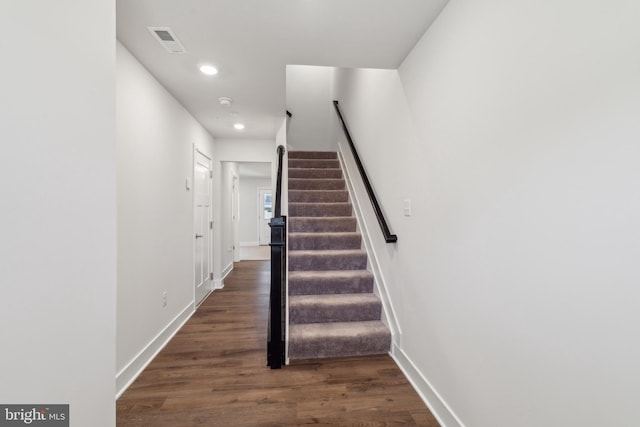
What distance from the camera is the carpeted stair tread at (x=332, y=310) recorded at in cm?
240

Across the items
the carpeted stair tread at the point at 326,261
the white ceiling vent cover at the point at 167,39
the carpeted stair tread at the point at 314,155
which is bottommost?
the carpeted stair tread at the point at 326,261

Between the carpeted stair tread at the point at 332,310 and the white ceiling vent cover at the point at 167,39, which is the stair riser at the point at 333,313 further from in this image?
the white ceiling vent cover at the point at 167,39

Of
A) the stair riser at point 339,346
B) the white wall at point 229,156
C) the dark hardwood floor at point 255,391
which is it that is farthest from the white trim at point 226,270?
the stair riser at point 339,346

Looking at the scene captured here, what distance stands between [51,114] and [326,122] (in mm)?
4785

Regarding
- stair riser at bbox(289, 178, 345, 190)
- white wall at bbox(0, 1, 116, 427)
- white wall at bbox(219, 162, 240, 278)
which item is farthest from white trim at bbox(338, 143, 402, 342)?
white wall at bbox(219, 162, 240, 278)

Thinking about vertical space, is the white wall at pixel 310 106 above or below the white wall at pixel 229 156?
above

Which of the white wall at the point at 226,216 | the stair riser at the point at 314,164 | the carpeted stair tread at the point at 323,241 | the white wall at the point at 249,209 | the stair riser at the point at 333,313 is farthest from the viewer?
the white wall at the point at 249,209

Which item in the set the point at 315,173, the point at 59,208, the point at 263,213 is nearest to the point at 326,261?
the point at 315,173

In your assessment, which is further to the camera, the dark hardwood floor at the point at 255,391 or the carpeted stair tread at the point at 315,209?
the carpeted stair tread at the point at 315,209

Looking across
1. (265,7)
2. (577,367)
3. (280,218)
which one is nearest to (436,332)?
(577,367)

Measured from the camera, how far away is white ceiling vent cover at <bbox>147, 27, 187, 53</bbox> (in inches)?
65.4

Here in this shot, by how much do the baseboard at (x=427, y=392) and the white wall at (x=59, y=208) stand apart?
169cm

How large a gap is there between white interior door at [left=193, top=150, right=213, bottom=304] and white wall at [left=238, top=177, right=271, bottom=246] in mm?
5791

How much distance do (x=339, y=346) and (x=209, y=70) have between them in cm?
250
